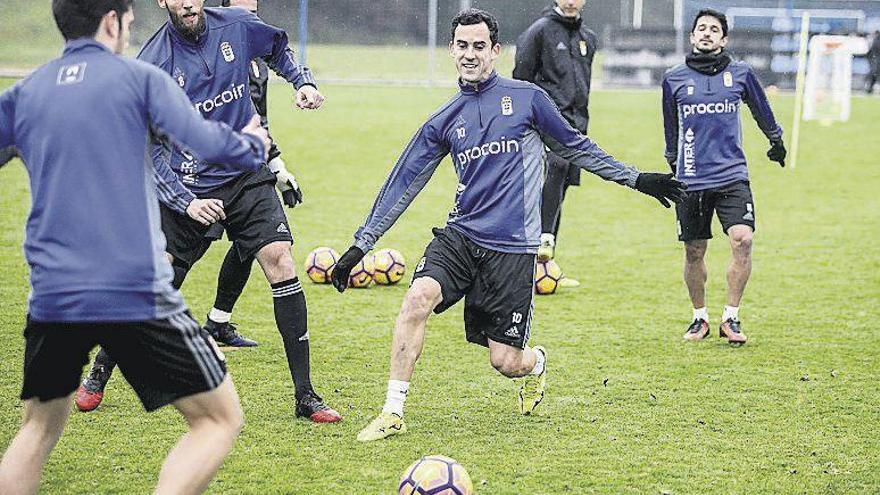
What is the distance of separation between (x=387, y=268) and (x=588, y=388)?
11.2 ft

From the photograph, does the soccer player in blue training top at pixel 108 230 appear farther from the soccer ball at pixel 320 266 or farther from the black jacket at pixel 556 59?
the black jacket at pixel 556 59

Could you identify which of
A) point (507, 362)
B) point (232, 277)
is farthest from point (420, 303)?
point (232, 277)

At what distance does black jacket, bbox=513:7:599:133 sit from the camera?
407 inches

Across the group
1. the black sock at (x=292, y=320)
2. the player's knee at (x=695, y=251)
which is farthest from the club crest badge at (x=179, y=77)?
the player's knee at (x=695, y=251)

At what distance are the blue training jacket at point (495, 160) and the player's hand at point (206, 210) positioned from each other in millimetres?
681

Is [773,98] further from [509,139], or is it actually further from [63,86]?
[63,86]

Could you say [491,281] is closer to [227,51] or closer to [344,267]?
[344,267]

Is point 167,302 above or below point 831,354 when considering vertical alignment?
above

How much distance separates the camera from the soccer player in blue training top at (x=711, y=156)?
8242mm

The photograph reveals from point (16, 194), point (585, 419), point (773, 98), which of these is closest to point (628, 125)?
point (773, 98)

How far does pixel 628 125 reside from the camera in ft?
78.7

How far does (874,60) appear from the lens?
32.6 metres

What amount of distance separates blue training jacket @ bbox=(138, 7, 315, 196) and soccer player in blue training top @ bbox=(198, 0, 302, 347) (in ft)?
2.92

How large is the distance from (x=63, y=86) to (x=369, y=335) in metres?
4.60
